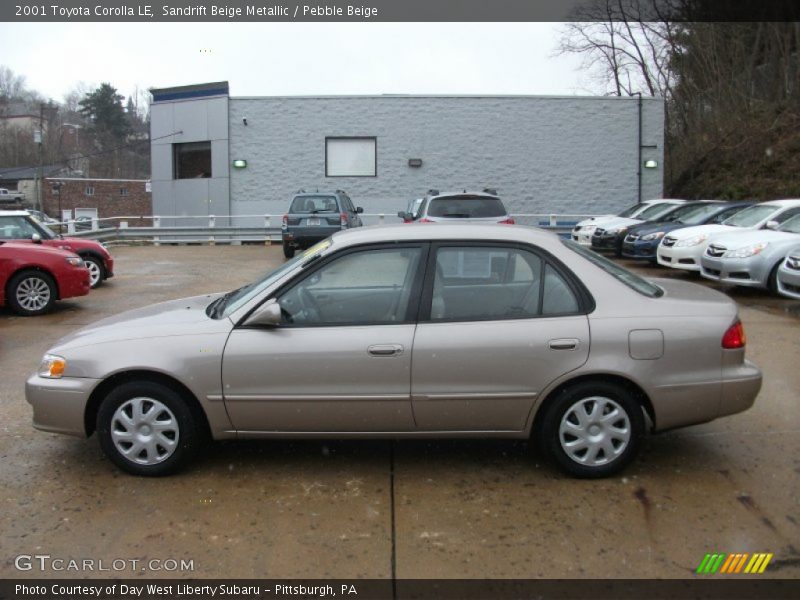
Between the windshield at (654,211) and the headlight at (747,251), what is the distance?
702 cm

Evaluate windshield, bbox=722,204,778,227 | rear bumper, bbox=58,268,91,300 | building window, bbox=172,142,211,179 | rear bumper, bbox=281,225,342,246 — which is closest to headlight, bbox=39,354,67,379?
rear bumper, bbox=58,268,91,300

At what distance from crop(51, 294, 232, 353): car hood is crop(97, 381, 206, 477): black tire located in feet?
1.04

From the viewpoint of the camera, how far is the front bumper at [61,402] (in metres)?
4.76

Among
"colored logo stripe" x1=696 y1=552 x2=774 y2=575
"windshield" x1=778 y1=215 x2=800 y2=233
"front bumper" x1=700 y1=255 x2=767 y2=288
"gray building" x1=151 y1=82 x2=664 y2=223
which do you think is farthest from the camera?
"gray building" x1=151 y1=82 x2=664 y2=223

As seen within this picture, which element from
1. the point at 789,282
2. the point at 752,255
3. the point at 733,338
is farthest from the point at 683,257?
the point at 733,338

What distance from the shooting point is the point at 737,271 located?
477 inches

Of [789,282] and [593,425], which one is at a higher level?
[789,282]

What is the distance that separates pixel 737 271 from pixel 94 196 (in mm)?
72506

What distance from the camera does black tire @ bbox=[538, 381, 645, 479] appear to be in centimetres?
462

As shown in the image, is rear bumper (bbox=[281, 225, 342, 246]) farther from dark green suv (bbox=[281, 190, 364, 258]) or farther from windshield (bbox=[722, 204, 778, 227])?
windshield (bbox=[722, 204, 778, 227])

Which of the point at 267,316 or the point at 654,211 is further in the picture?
the point at 654,211

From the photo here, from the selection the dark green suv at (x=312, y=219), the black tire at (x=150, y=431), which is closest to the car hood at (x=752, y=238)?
the dark green suv at (x=312, y=219)

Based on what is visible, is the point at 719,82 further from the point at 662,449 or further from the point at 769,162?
the point at 662,449

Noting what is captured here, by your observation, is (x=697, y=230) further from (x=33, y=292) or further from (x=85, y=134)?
(x=85, y=134)
